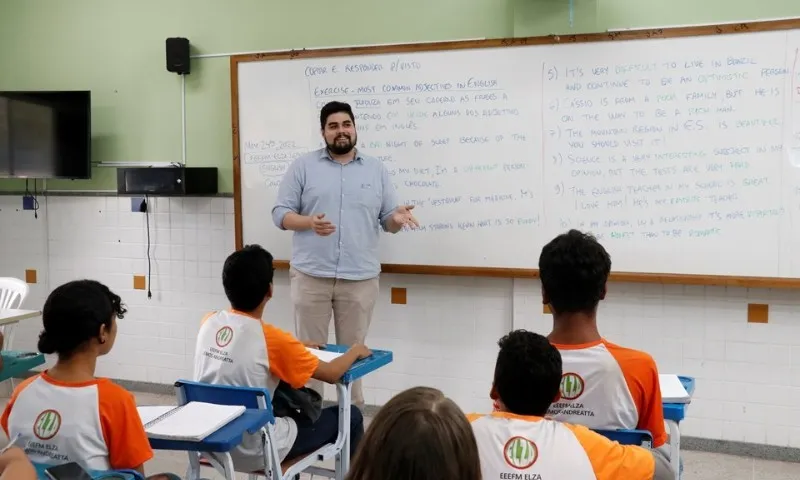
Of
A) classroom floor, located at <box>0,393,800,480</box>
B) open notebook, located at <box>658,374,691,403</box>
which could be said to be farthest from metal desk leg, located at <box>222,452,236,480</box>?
classroom floor, located at <box>0,393,800,480</box>

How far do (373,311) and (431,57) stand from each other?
1.53m

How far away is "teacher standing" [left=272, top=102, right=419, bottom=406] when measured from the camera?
13.2 ft

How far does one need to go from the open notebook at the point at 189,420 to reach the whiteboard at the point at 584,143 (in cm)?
228

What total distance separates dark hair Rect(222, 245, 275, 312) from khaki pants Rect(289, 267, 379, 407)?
1.37 meters

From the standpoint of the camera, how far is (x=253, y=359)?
2.52m

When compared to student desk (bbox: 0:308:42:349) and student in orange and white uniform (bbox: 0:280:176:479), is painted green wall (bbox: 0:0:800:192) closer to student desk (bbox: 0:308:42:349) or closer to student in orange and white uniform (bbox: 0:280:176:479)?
student desk (bbox: 0:308:42:349)

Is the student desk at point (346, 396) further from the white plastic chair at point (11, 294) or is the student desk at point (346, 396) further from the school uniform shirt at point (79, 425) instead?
the white plastic chair at point (11, 294)

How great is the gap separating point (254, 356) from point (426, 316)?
1981 millimetres

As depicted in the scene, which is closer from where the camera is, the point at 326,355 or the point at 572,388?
the point at 572,388

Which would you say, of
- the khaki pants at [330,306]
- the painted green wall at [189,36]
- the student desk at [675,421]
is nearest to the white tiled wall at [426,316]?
the painted green wall at [189,36]

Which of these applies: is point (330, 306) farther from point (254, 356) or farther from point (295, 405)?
point (254, 356)

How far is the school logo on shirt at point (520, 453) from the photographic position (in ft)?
4.82

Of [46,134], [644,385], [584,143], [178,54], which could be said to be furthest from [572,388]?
[46,134]

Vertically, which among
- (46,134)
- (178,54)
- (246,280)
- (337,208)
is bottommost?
(246,280)
